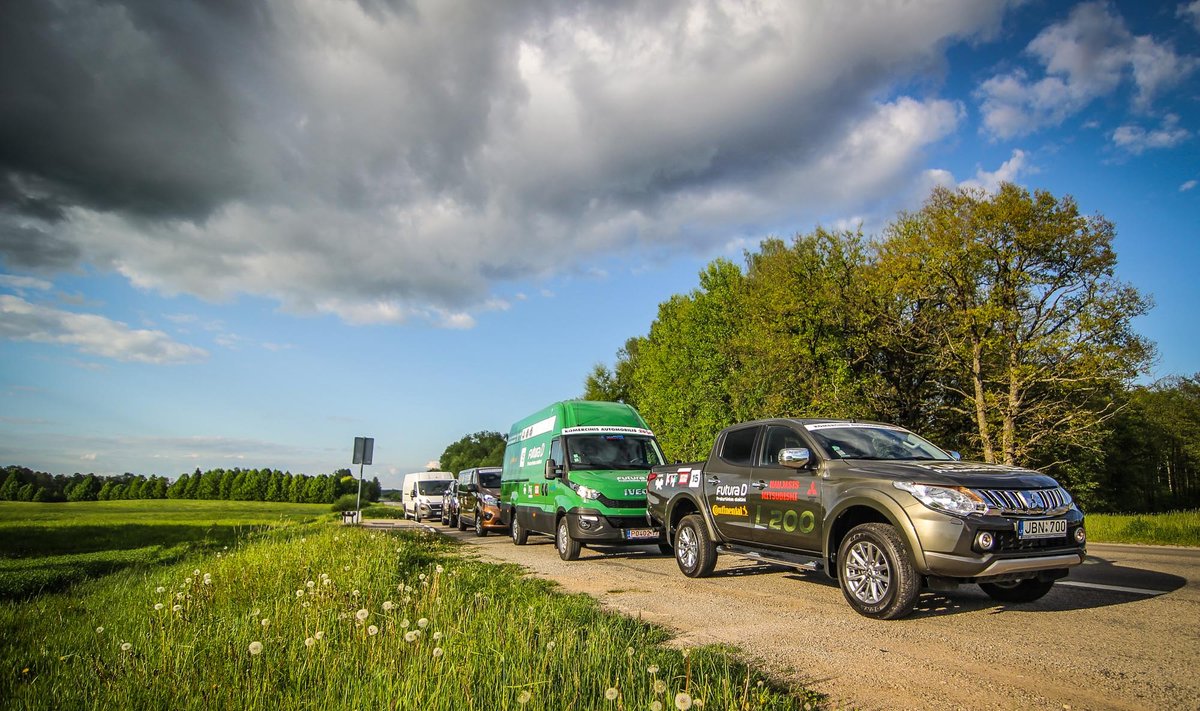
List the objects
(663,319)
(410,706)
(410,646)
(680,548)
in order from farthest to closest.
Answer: (663,319) → (680,548) → (410,646) → (410,706)

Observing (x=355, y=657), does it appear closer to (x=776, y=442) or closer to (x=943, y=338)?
(x=776, y=442)

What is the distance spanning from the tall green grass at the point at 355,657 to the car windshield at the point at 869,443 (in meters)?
3.04

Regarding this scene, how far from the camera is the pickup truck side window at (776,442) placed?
7748 mm

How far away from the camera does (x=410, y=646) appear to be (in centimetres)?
410

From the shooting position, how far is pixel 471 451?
136750 mm

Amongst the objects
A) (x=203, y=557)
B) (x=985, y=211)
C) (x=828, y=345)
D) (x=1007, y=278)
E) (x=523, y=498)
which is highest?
(x=985, y=211)

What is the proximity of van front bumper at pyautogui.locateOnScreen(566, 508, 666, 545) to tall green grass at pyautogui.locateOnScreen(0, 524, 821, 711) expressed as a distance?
14.9 feet

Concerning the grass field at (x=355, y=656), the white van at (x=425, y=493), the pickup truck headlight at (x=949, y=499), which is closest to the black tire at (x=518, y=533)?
the grass field at (x=355, y=656)

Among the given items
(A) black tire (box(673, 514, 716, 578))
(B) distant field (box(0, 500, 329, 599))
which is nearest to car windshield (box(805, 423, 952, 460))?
(A) black tire (box(673, 514, 716, 578))

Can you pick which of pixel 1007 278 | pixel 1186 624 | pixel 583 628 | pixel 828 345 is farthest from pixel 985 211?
pixel 583 628

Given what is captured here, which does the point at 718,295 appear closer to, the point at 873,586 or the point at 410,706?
the point at 873,586

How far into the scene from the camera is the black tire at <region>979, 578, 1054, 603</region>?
21.4 feet

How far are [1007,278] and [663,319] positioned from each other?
26.2 meters

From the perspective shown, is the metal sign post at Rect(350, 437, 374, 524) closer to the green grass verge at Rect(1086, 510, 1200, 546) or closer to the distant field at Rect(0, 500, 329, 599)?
the distant field at Rect(0, 500, 329, 599)
